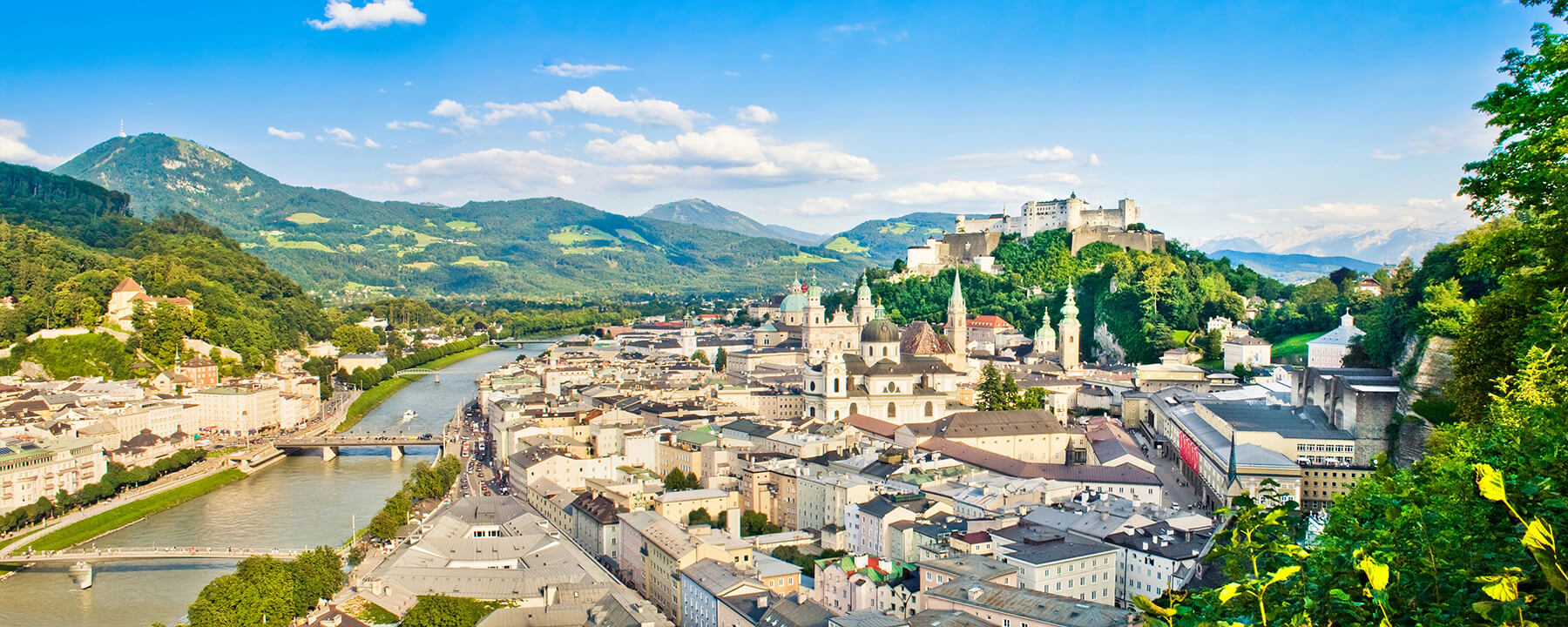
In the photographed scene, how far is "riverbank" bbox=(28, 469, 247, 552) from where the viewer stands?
24453 mm

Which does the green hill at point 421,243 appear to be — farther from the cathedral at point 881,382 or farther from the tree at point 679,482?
the tree at point 679,482

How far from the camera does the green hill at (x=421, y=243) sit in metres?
134

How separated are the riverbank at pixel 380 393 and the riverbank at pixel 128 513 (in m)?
9.35

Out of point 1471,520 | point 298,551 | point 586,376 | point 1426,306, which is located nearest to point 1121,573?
point 1426,306

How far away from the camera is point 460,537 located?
21.2 meters

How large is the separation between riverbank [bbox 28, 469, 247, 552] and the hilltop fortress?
31.1 m

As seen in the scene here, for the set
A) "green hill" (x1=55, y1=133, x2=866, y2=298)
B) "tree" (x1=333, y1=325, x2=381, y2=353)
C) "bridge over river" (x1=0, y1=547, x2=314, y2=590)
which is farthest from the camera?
"green hill" (x1=55, y1=133, x2=866, y2=298)

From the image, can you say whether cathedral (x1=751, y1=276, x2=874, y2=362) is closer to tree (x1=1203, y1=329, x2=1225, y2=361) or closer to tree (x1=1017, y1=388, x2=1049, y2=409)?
tree (x1=1017, y1=388, x2=1049, y2=409)

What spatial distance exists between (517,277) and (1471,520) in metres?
143

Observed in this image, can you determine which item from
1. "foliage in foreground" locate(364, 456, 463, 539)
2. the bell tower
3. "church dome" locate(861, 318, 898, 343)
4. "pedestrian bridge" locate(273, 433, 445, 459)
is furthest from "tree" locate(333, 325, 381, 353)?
the bell tower

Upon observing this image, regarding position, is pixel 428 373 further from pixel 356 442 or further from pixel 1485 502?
pixel 1485 502

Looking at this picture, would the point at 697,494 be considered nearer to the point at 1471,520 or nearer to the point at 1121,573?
the point at 1121,573

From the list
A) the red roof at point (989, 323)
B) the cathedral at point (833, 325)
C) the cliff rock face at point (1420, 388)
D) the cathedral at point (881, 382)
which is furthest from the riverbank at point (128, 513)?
the red roof at point (989, 323)

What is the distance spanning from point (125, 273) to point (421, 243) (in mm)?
111674
